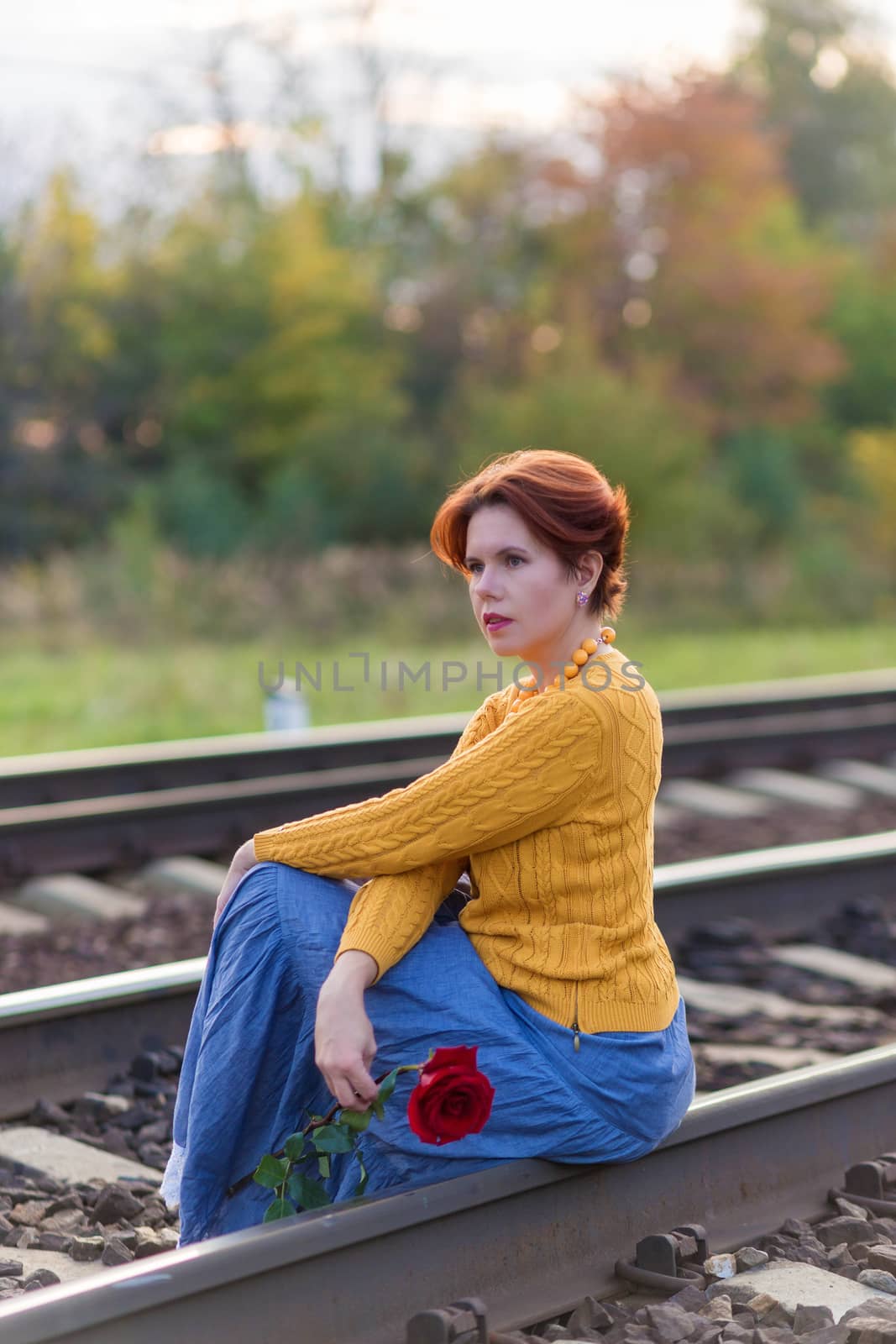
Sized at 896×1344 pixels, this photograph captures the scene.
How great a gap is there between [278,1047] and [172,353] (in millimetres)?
24009

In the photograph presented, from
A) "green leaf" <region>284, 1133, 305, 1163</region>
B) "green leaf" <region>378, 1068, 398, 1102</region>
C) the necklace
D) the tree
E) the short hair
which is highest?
the tree

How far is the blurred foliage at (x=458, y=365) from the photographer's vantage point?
74.2 ft

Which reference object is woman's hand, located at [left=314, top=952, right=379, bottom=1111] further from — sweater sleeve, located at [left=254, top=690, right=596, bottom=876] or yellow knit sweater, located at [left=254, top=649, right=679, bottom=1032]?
→ sweater sleeve, located at [left=254, top=690, right=596, bottom=876]

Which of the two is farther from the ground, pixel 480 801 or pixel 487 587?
pixel 487 587

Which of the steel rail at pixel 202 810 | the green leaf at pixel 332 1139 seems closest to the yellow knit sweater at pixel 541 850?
the green leaf at pixel 332 1139

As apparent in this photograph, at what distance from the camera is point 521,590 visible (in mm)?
2516

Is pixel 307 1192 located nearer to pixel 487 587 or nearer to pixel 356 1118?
pixel 356 1118

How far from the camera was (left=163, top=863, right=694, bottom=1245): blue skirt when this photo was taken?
2514 mm

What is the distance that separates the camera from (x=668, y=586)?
19.4 metres

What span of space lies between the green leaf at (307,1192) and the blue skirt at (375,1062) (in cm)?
6

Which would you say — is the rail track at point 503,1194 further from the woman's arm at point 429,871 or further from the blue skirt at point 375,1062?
the woman's arm at point 429,871

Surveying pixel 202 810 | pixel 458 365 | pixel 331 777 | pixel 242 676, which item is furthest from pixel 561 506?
pixel 458 365

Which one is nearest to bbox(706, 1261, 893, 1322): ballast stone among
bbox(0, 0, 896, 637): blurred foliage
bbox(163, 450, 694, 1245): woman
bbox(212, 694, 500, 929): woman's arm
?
bbox(163, 450, 694, 1245): woman

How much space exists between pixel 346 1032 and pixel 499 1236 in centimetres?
50
